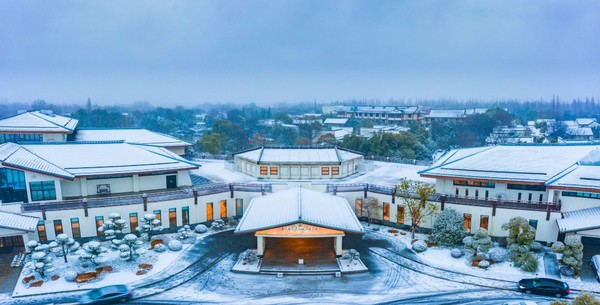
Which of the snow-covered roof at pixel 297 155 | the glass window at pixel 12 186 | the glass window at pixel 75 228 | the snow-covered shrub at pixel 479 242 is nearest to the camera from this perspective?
the snow-covered shrub at pixel 479 242

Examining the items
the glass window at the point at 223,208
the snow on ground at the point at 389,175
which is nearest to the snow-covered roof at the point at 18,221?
the glass window at the point at 223,208

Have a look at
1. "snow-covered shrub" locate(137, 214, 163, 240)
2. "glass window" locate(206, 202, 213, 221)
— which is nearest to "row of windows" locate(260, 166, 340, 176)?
"glass window" locate(206, 202, 213, 221)

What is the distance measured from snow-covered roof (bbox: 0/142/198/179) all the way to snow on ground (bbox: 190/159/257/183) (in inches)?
232

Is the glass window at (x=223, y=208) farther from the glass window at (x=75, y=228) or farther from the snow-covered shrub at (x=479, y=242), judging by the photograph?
the snow-covered shrub at (x=479, y=242)

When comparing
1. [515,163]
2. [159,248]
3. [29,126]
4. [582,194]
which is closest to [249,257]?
[159,248]

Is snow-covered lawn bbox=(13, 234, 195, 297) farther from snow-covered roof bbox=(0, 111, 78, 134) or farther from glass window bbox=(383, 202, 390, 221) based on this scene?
snow-covered roof bbox=(0, 111, 78, 134)

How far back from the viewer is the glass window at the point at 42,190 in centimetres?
3762

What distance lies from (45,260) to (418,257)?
30687 mm

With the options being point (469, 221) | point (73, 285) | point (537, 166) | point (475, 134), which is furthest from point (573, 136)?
point (73, 285)

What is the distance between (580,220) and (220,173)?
4172 centimetres

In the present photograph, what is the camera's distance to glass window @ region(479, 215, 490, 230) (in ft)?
117

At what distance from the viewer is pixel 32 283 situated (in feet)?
90.7

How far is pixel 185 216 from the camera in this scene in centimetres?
3984

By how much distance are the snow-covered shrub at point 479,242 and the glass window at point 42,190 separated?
41.4m
